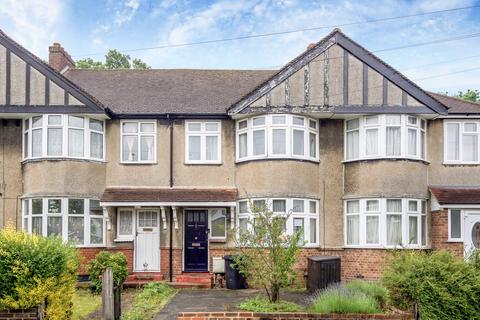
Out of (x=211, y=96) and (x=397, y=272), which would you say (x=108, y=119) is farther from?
(x=397, y=272)

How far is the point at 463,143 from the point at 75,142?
14.4 meters

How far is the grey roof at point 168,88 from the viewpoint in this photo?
2152 centimetres

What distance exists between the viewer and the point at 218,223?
832 inches

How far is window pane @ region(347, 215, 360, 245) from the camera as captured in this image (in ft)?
66.7

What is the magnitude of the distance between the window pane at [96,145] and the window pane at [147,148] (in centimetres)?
152

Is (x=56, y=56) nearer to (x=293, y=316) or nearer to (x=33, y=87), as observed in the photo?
(x=33, y=87)

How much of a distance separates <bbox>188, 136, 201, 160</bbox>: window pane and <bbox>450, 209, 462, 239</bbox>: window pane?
9.53 meters

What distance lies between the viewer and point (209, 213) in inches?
831

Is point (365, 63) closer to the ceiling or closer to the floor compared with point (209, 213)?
closer to the ceiling

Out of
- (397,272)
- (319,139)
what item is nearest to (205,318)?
(397,272)

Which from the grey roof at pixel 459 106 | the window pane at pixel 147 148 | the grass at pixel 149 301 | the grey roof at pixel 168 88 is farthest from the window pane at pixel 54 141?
the grey roof at pixel 459 106

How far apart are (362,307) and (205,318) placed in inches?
134

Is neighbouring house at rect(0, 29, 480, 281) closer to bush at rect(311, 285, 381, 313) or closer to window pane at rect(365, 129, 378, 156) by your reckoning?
window pane at rect(365, 129, 378, 156)

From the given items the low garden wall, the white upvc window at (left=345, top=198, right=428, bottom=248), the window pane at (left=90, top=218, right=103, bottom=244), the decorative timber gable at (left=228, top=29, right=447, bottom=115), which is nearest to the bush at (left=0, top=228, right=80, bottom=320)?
the low garden wall
